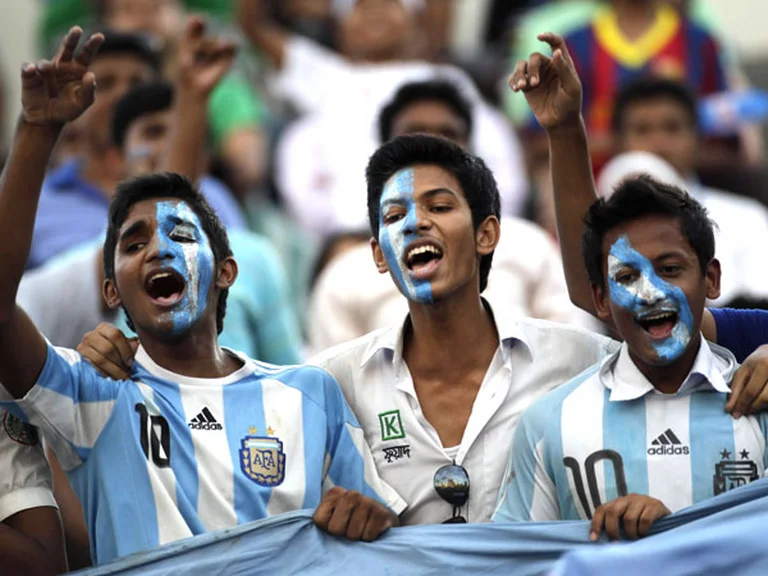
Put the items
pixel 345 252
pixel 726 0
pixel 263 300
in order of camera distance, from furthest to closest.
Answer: pixel 726 0
pixel 345 252
pixel 263 300

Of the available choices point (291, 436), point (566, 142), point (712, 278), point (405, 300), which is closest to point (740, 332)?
point (712, 278)

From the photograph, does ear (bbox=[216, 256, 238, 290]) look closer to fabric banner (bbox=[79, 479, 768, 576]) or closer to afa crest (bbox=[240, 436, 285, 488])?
afa crest (bbox=[240, 436, 285, 488])

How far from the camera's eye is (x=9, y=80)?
11.1 metres

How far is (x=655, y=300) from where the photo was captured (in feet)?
15.5

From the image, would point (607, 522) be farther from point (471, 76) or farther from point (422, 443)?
point (471, 76)

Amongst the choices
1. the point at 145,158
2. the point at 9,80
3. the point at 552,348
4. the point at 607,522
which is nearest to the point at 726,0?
the point at 9,80

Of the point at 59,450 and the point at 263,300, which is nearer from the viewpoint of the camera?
Result: the point at 59,450

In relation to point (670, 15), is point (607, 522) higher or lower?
lower

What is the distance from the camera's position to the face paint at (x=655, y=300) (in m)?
4.72

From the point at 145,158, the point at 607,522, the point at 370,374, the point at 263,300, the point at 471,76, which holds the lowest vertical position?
the point at 607,522

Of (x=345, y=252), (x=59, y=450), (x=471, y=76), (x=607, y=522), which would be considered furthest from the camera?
(x=471, y=76)

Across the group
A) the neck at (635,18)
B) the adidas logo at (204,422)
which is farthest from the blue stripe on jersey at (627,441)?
the neck at (635,18)

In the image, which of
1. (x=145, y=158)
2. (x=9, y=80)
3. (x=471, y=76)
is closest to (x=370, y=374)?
(x=145, y=158)

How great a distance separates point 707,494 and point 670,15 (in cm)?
496
